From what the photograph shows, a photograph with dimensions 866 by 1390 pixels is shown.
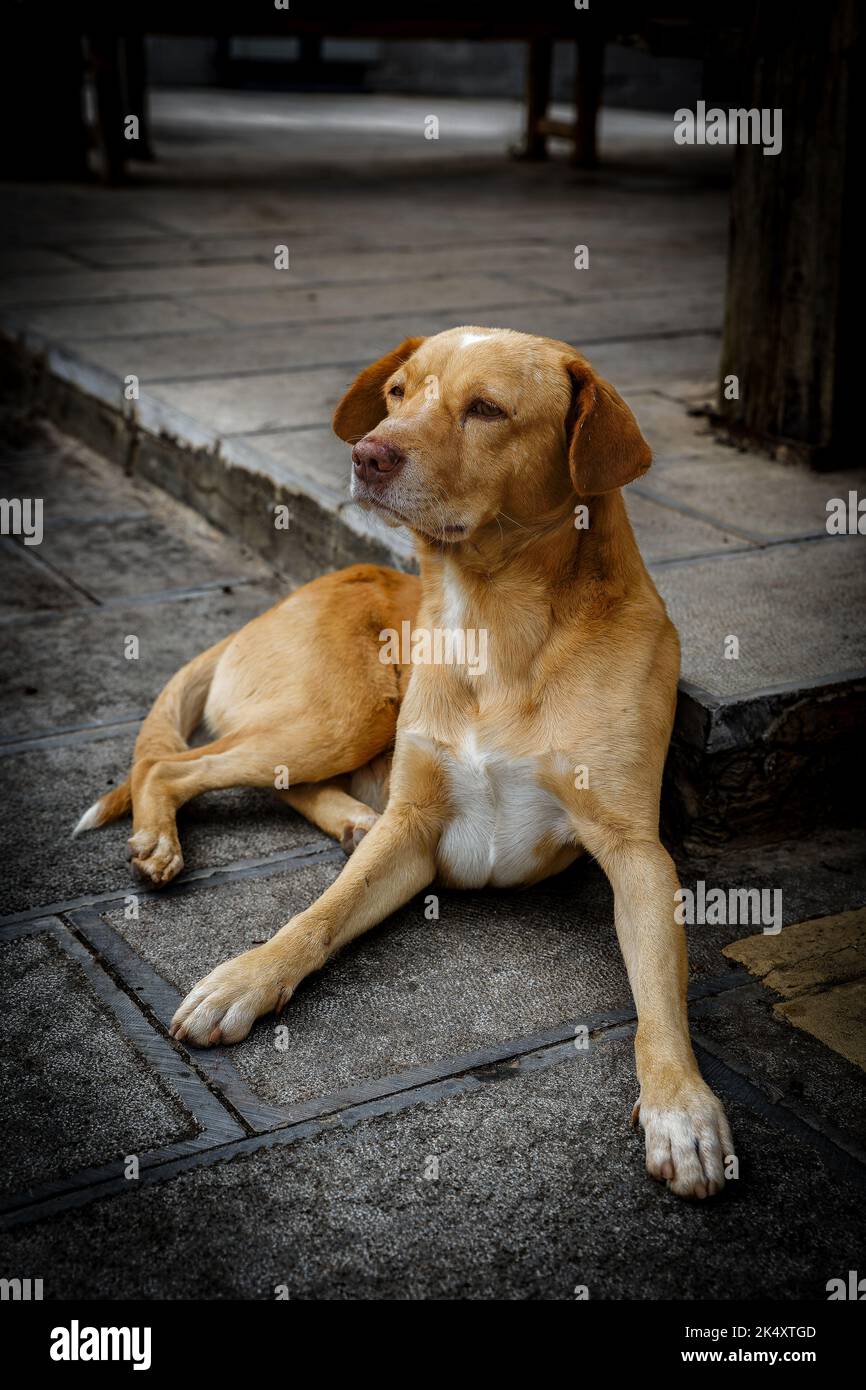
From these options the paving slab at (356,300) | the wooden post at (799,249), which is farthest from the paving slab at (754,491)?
the paving slab at (356,300)

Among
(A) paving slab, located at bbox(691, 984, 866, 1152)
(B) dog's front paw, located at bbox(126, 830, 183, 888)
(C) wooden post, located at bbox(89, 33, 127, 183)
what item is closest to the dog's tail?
(B) dog's front paw, located at bbox(126, 830, 183, 888)

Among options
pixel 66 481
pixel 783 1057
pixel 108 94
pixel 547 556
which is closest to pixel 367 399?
pixel 547 556

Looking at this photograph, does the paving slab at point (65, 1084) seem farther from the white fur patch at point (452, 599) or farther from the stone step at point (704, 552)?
the stone step at point (704, 552)

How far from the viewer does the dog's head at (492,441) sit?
2.83 m

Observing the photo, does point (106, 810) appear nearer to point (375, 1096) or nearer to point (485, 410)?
point (375, 1096)

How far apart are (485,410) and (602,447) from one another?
0.87 ft

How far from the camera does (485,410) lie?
9.53ft

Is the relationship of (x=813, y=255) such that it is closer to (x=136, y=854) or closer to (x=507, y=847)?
Result: (x=507, y=847)

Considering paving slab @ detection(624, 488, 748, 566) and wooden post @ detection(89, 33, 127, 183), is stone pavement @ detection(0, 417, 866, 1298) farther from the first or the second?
wooden post @ detection(89, 33, 127, 183)

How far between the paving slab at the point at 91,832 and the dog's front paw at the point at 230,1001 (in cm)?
57

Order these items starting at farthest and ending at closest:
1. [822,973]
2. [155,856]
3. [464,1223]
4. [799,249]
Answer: [799,249] → [155,856] → [822,973] → [464,1223]

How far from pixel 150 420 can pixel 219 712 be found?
2.68m

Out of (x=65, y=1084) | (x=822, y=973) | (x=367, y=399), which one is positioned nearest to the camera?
(x=65, y=1084)
